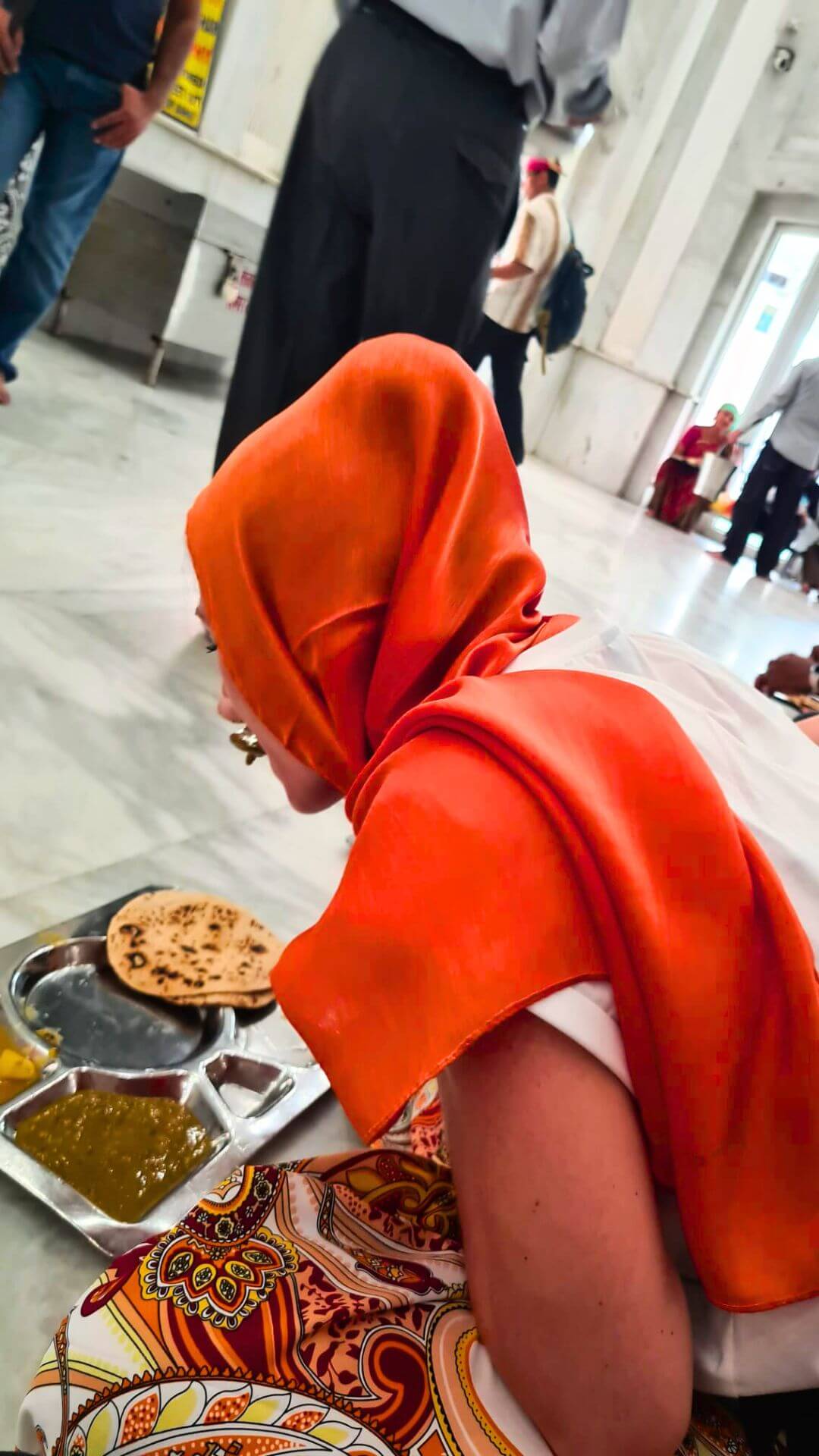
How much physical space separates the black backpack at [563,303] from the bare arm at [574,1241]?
3.21 meters

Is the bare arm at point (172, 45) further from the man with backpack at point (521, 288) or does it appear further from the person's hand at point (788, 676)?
the person's hand at point (788, 676)

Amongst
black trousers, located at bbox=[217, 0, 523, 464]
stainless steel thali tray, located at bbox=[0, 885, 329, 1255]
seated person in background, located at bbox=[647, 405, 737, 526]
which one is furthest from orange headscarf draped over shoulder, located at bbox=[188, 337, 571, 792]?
seated person in background, located at bbox=[647, 405, 737, 526]

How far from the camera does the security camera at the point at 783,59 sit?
6.02 m

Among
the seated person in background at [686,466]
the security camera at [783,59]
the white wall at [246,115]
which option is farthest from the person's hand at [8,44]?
the security camera at [783,59]

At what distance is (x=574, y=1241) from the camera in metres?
0.41

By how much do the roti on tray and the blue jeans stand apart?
1615 mm

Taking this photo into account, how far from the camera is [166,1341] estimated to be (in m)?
0.49

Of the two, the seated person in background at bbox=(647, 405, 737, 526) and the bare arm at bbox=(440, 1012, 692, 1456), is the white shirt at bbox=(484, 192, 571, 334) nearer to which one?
the bare arm at bbox=(440, 1012, 692, 1456)

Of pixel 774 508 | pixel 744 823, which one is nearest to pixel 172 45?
pixel 744 823

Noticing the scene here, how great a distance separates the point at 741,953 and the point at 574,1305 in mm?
162

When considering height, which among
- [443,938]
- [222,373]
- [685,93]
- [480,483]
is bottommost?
[222,373]

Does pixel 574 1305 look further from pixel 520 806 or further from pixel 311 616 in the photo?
pixel 311 616

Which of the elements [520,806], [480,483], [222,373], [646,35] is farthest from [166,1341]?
[646,35]

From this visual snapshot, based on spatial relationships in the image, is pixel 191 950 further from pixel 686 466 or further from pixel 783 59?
pixel 783 59
